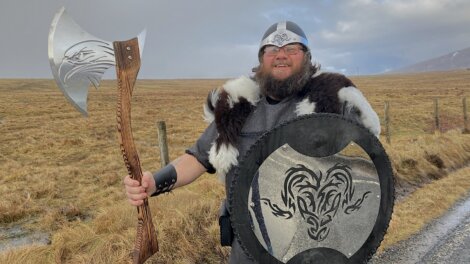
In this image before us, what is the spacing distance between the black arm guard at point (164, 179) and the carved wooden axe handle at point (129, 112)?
229 mm

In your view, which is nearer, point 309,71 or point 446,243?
point 309,71

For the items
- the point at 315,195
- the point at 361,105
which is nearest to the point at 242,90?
the point at 361,105

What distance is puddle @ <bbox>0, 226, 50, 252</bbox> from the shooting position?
607 cm

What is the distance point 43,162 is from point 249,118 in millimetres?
12555

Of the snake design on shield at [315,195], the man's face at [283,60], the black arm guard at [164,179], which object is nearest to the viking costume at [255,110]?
the man's face at [283,60]

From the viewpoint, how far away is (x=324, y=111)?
2.07 m

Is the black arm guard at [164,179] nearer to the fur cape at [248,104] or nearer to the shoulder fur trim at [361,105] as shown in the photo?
the fur cape at [248,104]

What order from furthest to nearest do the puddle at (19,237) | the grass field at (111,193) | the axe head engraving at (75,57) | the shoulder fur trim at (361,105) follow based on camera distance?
1. the puddle at (19,237)
2. the grass field at (111,193)
3. the shoulder fur trim at (361,105)
4. the axe head engraving at (75,57)

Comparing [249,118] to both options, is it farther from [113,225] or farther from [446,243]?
[446,243]

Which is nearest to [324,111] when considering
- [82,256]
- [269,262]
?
[269,262]

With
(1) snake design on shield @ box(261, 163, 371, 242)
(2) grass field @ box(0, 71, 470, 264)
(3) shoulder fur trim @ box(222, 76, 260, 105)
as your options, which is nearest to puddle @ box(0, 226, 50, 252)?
(2) grass field @ box(0, 71, 470, 264)

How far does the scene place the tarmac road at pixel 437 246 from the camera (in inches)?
173

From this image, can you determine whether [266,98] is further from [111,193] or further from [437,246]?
[111,193]

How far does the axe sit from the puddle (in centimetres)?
465
